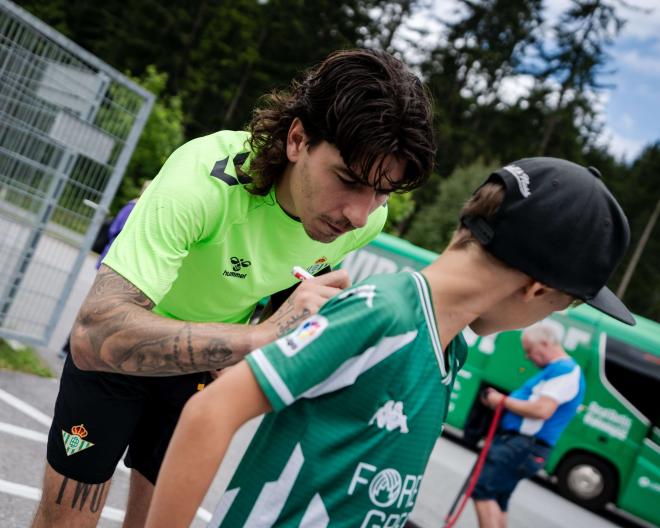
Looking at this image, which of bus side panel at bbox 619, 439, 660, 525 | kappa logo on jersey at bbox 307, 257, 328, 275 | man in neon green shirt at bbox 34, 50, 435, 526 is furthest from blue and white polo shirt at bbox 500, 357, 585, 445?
bus side panel at bbox 619, 439, 660, 525

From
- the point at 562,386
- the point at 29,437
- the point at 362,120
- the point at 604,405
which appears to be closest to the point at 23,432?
the point at 29,437

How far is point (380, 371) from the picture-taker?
3.92ft

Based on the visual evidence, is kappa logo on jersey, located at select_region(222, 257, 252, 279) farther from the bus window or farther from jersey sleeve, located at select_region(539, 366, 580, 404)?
the bus window

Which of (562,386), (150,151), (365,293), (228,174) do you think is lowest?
(562,386)

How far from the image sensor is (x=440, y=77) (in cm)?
2791

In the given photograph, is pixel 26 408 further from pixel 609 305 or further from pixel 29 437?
pixel 609 305

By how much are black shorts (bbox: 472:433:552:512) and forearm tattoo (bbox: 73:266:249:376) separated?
4.23 m

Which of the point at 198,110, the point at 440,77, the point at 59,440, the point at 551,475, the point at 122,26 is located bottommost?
the point at 551,475

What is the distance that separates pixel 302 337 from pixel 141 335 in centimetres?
56

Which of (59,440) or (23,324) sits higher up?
(59,440)

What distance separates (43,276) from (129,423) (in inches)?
171

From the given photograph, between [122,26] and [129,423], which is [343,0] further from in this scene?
[129,423]

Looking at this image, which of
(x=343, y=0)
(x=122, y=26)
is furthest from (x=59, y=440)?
(x=122, y=26)

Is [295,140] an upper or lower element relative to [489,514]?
upper
